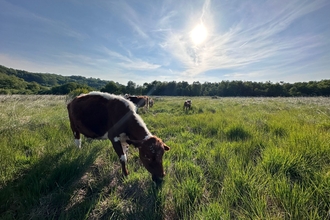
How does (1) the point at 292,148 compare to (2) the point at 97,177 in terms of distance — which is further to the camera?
(1) the point at 292,148

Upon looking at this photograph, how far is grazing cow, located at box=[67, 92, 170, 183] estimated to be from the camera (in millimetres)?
2760

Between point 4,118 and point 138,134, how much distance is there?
6605 millimetres

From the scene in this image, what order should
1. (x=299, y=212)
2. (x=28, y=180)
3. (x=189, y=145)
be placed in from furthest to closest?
(x=189, y=145)
(x=28, y=180)
(x=299, y=212)

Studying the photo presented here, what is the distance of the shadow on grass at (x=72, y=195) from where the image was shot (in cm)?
220

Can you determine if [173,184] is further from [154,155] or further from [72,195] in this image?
[72,195]

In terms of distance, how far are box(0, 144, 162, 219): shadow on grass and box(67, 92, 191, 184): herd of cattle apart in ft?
1.47

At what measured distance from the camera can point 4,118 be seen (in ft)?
18.8

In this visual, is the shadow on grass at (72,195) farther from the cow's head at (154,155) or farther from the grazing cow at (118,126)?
the grazing cow at (118,126)

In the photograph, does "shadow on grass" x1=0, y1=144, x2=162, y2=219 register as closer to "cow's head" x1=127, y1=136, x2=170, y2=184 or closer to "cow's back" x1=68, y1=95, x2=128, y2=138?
"cow's head" x1=127, y1=136, x2=170, y2=184

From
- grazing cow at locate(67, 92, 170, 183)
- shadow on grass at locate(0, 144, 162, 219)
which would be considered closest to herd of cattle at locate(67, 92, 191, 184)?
grazing cow at locate(67, 92, 170, 183)

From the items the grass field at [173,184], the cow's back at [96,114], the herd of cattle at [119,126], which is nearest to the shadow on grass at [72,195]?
the grass field at [173,184]

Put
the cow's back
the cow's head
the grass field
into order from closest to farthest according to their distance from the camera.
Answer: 1. the grass field
2. the cow's head
3. the cow's back

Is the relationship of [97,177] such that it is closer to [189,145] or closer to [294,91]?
[189,145]

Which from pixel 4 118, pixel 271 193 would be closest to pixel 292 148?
pixel 271 193
